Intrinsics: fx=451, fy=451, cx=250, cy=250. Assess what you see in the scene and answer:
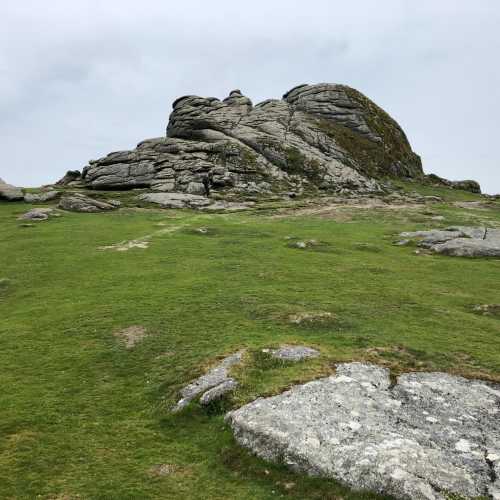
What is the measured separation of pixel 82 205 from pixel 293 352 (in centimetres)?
6777

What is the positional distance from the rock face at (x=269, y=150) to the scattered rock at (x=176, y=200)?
4960mm

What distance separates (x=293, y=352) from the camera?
71.2 feet

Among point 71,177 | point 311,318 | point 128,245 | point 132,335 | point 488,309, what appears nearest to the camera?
point 132,335

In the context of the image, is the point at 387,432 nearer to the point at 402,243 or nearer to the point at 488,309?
the point at 488,309

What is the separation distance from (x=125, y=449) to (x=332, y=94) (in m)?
132

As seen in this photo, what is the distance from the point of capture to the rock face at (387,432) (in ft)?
42.2

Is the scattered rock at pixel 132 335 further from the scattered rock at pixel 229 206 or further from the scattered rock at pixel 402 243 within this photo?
the scattered rock at pixel 229 206

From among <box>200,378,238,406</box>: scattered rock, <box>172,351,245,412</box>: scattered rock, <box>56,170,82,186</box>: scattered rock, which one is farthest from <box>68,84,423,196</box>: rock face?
<box>200,378,238,406</box>: scattered rock

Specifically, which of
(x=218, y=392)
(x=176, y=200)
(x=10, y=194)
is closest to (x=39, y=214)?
(x=10, y=194)

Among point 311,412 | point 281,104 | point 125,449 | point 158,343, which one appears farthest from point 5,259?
point 281,104

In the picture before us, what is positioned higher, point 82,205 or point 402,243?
point 82,205

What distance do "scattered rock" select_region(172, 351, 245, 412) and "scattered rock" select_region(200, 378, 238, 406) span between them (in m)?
0.33

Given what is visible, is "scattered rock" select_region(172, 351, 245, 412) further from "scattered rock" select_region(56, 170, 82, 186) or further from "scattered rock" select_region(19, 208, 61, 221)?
"scattered rock" select_region(56, 170, 82, 186)

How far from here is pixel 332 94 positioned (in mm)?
132875
